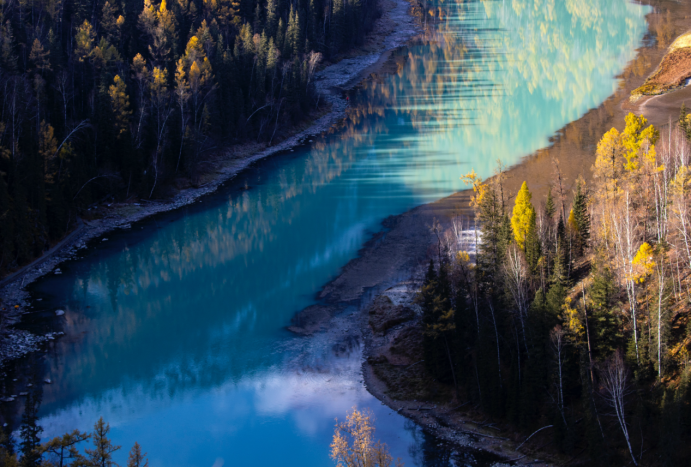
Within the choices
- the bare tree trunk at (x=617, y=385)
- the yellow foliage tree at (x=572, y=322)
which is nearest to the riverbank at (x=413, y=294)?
the bare tree trunk at (x=617, y=385)

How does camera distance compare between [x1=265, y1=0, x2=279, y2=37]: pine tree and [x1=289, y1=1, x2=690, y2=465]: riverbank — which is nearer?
[x1=289, y1=1, x2=690, y2=465]: riverbank

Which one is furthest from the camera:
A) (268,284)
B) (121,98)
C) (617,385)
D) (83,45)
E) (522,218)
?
(83,45)

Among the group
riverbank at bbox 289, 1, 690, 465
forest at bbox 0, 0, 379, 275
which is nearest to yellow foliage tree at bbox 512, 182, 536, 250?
riverbank at bbox 289, 1, 690, 465

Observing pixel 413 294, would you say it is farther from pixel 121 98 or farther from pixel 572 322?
pixel 121 98

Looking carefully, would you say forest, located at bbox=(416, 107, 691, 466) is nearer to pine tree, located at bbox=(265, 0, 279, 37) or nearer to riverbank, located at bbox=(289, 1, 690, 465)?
riverbank, located at bbox=(289, 1, 690, 465)

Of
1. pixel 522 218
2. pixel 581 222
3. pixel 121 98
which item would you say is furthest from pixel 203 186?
pixel 581 222

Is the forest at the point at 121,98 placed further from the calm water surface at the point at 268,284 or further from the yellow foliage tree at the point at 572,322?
the yellow foliage tree at the point at 572,322
